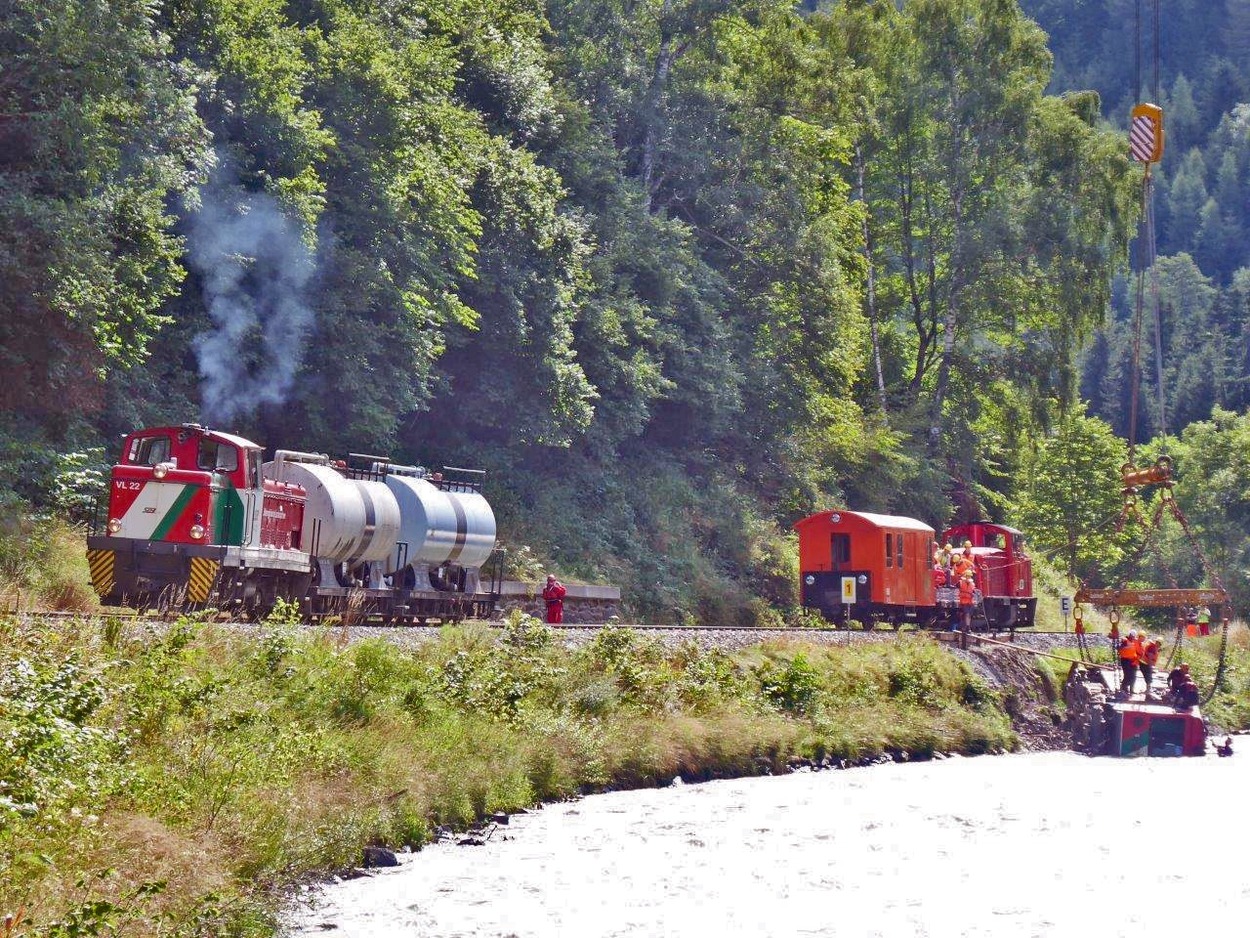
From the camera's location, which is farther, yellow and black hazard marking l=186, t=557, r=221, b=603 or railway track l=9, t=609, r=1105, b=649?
yellow and black hazard marking l=186, t=557, r=221, b=603

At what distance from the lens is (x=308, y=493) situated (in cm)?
2527

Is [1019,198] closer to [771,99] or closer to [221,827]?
[771,99]

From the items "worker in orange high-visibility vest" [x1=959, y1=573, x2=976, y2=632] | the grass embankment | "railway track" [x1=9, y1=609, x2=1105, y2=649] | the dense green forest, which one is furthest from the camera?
"worker in orange high-visibility vest" [x1=959, y1=573, x2=976, y2=632]

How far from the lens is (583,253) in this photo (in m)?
38.9

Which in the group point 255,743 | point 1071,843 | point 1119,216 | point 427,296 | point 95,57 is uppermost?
point 1119,216

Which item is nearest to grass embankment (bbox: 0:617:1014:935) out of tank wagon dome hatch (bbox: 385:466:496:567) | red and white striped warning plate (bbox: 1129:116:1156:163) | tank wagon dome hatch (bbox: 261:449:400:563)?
tank wagon dome hatch (bbox: 261:449:400:563)

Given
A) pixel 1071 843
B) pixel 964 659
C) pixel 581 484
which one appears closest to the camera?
pixel 1071 843

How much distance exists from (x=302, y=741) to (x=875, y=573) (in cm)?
2381

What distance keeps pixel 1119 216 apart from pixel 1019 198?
3.45 meters

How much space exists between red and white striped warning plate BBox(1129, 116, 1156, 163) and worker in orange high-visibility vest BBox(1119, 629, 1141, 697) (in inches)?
445

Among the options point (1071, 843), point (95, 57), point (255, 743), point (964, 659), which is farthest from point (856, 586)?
point (255, 743)

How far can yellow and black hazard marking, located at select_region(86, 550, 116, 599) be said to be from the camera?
2164cm

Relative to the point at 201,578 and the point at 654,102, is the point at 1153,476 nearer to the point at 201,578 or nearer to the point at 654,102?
the point at 201,578

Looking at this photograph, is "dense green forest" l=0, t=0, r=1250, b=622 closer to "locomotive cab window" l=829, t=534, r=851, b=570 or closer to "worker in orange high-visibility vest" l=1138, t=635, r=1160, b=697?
"locomotive cab window" l=829, t=534, r=851, b=570
